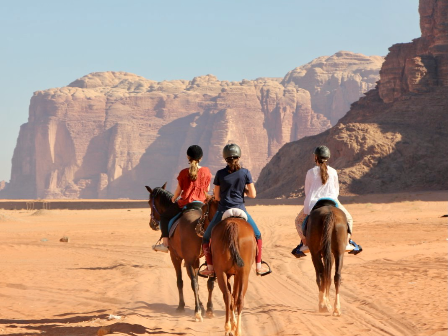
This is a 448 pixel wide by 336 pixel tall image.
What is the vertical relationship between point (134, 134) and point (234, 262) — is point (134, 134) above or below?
above

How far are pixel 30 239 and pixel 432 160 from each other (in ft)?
150

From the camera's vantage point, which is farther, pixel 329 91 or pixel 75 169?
pixel 329 91

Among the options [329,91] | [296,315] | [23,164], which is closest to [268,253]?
[296,315]

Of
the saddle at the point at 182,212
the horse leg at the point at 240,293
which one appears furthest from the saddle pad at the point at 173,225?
the horse leg at the point at 240,293

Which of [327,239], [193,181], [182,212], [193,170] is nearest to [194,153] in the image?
[193,170]

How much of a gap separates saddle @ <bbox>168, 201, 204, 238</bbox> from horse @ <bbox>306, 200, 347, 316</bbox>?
1978 millimetres

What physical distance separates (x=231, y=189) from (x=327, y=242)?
2.09 m

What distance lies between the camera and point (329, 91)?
647 feet

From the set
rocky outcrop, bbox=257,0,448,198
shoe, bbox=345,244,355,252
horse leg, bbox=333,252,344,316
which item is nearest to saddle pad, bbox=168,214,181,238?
horse leg, bbox=333,252,344,316

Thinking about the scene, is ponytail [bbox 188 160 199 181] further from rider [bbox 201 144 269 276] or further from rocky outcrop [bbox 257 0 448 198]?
rocky outcrop [bbox 257 0 448 198]

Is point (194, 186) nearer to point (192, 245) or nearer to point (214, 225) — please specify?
point (192, 245)

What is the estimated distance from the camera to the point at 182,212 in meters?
11.5

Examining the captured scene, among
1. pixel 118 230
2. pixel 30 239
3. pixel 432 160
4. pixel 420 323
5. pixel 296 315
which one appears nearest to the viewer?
pixel 420 323

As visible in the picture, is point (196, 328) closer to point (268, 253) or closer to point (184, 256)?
point (184, 256)
